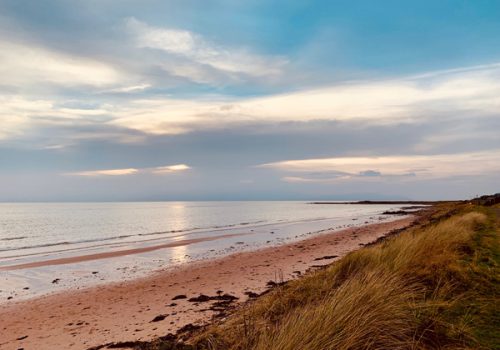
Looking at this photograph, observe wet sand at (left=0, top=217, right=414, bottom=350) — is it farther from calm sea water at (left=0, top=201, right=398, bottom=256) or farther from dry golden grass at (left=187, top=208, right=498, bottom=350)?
calm sea water at (left=0, top=201, right=398, bottom=256)

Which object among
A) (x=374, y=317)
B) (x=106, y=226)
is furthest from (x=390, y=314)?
(x=106, y=226)

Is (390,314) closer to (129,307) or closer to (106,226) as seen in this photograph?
(129,307)

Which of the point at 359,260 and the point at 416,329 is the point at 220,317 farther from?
the point at 416,329

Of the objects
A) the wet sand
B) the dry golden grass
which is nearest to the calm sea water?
the wet sand

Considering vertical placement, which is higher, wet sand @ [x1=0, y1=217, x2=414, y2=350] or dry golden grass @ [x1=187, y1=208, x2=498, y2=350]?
dry golden grass @ [x1=187, y1=208, x2=498, y2=350]

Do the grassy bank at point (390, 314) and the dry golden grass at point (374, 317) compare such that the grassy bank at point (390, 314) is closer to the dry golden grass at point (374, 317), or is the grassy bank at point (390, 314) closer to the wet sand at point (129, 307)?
the dry golden grass at point (374, 317)

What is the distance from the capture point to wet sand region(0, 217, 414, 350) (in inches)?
364

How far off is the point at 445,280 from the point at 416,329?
317 centimetres

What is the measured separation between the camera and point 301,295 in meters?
8.06

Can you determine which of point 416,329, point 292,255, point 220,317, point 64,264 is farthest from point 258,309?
point 64,264

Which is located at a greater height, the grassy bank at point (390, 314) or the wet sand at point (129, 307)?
the grassy bank at point (390, 314)

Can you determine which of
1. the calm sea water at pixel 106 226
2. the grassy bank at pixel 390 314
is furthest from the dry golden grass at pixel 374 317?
the calm sea water at pixel 106 226

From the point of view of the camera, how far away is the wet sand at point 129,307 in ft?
30.3

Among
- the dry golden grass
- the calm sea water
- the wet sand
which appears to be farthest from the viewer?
the calm sea water
